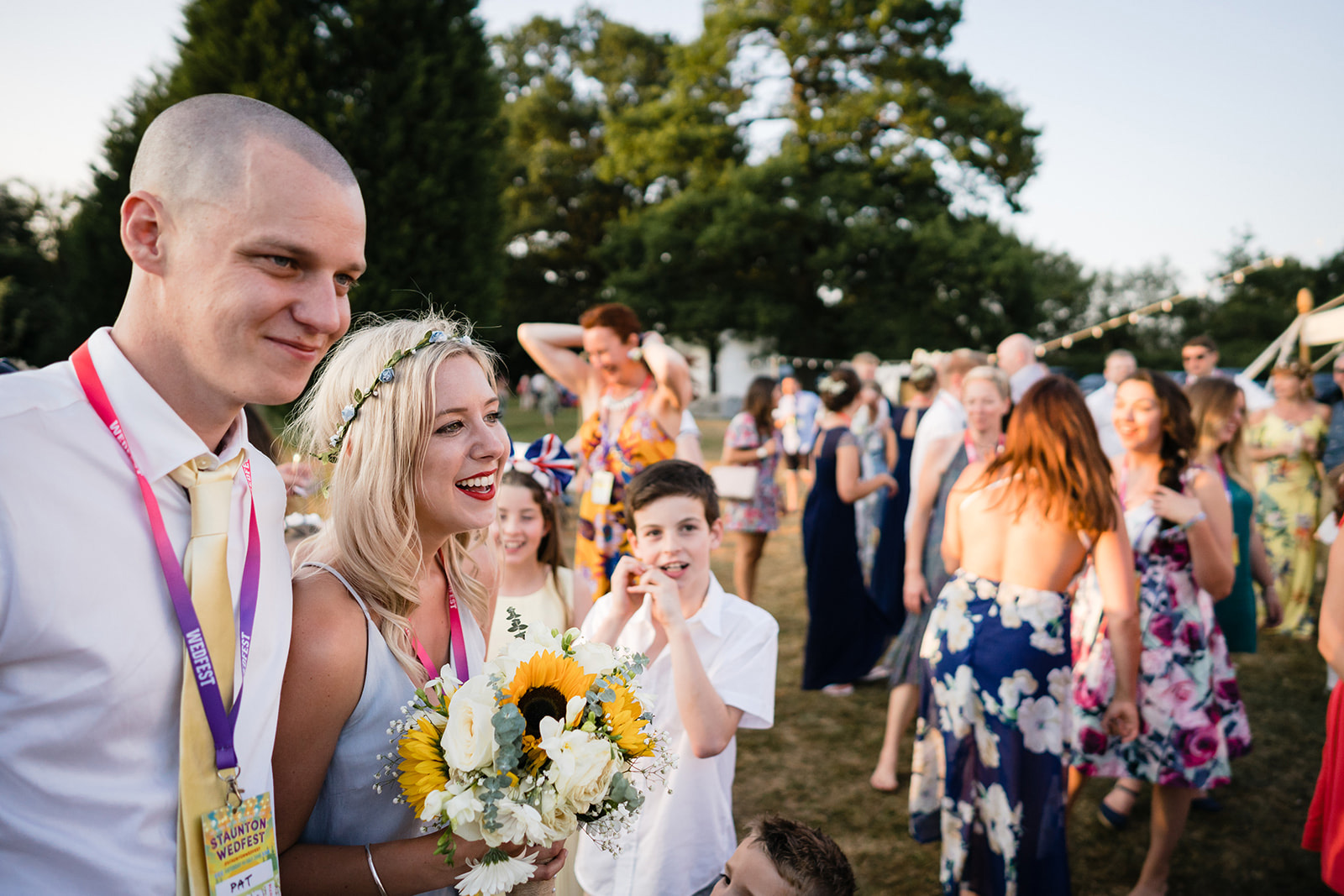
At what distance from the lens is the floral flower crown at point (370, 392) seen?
1744 millimetres

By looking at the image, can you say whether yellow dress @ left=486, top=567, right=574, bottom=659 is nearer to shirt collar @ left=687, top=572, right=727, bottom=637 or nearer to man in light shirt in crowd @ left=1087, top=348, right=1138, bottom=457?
shirt collar @ left=687, top=572, right=727, bottom=637

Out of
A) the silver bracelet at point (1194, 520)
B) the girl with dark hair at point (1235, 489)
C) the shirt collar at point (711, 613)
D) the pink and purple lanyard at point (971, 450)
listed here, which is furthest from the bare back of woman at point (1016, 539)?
the girl with dark hair at point (1235, 489)

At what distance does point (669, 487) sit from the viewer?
260cm

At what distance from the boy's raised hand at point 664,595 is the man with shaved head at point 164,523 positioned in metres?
1.11

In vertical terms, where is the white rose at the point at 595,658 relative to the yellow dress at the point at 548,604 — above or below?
above

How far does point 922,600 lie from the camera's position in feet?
15.6

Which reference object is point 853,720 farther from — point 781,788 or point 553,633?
point 553,633

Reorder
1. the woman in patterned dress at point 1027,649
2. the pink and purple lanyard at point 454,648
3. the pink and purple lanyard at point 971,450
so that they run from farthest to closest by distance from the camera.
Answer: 1. the pink and purple lanyard at point 971,450
2. the woman in patterned dress at point 1027,649
3. the pink and purple lanyard at point 454,648

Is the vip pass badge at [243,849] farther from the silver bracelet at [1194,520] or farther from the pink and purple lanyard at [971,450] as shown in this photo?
the pink and purple lanyard at [971,450]

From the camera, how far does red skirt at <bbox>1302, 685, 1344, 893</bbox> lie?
2498mm

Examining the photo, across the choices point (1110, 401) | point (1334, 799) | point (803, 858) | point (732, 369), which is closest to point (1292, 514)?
point (1110, 401)

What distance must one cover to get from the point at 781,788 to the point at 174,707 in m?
3.99

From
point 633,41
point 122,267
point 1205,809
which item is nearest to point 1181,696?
point 1205,809

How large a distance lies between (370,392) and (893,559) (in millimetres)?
5437
